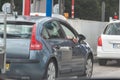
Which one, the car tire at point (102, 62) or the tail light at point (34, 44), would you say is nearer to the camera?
the tail light at point (34, 44)

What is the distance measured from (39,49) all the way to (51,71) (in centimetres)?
51

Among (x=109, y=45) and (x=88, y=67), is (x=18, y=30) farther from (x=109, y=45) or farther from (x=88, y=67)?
(x=109, y=45)

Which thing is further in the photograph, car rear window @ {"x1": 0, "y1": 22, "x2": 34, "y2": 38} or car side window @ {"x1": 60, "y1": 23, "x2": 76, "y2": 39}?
car side window @ {"x1": 60, "y1": 23, "x2": 76, "y2": 39}

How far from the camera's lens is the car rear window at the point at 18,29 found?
27.9 ft

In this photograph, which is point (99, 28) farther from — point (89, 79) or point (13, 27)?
point (89, 79)

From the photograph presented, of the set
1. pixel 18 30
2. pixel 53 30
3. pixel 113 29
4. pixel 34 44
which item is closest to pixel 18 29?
pixel 18 30

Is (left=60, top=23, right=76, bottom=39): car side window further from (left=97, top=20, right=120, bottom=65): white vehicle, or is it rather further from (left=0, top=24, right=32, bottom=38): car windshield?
(left=97, top=20, right=120, bottom=65): white vehicle

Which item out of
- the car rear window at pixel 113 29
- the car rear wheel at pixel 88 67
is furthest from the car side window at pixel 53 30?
the car rear window at pixel 113 29

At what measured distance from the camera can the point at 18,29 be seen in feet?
28.2

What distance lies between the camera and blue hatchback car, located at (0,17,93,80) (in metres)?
8.19

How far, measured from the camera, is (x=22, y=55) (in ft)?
26.9

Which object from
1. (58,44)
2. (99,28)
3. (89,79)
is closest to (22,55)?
Answer: (58,44)

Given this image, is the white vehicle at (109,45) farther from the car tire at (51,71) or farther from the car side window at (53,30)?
the car tire at (51,71)

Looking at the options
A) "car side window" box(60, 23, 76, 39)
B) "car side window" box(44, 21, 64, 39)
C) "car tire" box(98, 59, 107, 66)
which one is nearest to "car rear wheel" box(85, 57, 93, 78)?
"car side window" box(60, 23, 76, 39)
